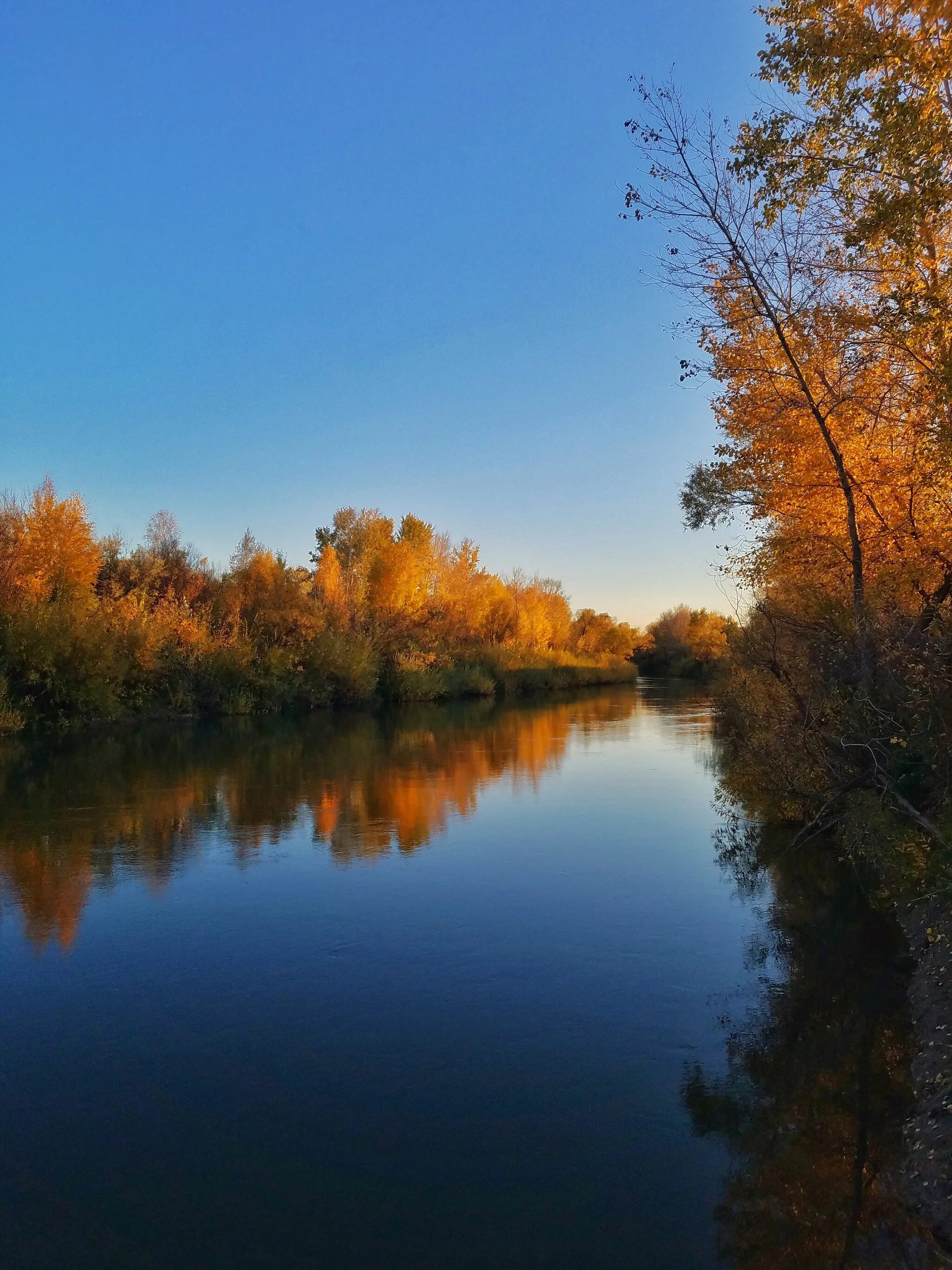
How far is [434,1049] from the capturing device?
6.43m

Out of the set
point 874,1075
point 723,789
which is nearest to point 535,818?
point 723,789

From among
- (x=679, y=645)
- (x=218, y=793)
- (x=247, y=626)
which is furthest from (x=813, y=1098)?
(x=679, y=645)

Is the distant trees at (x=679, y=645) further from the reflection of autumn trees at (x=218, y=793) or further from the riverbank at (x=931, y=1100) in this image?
the riverbank at (x=931, y=1100)

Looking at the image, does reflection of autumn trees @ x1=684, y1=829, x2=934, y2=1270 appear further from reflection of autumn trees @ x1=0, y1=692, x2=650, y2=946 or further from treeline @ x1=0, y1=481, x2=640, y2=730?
treeline @ x1=0, y1=481, x2=640, y2=730

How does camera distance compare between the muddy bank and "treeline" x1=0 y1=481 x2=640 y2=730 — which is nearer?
the muddy bank

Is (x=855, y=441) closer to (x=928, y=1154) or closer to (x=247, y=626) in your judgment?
(x=928, y=1154)

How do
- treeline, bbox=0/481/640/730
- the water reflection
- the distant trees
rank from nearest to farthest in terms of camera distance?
1. the water reflection
2. treeline, bbox=0/481/640/730
3. the distant trees

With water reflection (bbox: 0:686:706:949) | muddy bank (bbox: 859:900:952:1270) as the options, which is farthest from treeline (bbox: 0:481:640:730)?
muddy bank (bbox: 859:900:952:1270)

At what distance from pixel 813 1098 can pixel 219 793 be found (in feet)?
44.3

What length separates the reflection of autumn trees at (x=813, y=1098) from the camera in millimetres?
4523

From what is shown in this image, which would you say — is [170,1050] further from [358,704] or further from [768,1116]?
[358,704]

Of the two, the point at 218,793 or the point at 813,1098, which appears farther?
the point at 218,793

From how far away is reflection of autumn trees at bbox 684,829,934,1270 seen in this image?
4.52 meters

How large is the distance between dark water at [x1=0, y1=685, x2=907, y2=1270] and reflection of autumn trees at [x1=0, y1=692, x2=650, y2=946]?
0.43 ft
